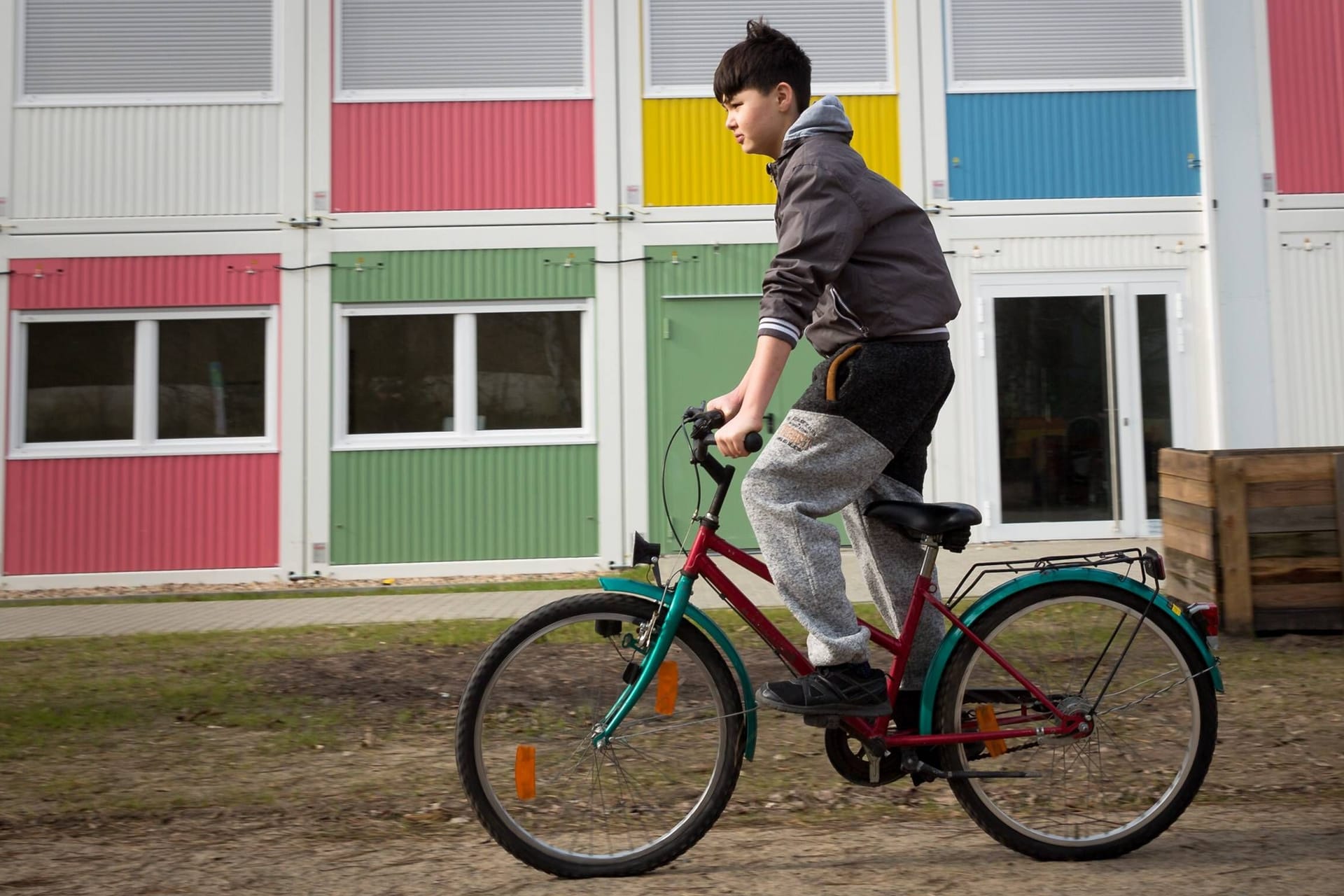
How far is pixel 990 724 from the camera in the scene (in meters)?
2.98

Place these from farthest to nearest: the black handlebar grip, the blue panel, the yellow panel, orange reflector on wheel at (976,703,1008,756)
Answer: the blue panel
the yellow panel
orange reflector on wheel at (976,703,1008,756)
the black handlebar grip

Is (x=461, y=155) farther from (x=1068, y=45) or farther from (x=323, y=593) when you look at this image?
(x=1068, y=45)

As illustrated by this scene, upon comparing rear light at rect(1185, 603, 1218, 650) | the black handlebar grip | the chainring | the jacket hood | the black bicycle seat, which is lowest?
the chainring

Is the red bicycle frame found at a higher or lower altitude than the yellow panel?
lower

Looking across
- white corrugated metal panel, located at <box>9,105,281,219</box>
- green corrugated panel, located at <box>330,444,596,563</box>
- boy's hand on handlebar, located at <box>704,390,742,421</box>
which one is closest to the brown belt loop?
boy's hand on handlebar, located at <box>704,390,742,421</box>

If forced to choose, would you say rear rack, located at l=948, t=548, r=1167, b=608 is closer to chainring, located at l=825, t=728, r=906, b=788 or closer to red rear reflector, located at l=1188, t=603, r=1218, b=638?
red rear reflector, located at l=1188, t=603, r=1218, b=638

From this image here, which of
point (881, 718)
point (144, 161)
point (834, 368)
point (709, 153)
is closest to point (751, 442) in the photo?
point (834, 368)

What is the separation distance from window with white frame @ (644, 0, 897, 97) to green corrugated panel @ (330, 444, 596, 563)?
13.3ft

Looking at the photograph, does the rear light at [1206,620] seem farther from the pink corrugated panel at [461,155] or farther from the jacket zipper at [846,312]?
the pink corrugated panel at [461,155]

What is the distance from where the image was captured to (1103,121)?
38.9 feet

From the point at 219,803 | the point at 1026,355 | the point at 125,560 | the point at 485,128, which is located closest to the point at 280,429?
the point at 125,560

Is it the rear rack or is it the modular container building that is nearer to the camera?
the rear rack

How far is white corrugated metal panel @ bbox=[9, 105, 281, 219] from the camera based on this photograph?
37.6ft

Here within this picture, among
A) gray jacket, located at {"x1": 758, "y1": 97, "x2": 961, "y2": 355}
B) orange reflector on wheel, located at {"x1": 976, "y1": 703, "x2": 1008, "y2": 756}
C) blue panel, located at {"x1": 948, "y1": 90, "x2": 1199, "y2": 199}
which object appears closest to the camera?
gray jacket, located at {"x1": 758, "y1": 97, "x2": 961, "y2": 355}
